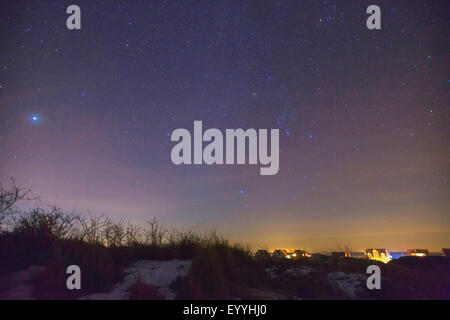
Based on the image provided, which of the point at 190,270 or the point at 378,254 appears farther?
the point at 378,254

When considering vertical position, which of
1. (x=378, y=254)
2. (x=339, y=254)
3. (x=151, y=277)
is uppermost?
(x=151, y=277)

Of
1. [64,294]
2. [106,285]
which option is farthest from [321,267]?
[64,294]

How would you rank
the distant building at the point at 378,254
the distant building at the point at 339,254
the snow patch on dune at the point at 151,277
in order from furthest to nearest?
the distant building at the point at 378,254 < the distant building at the point at 339,254 < the snow patch on dune at the point at 151,277

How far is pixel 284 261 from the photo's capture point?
987 cm

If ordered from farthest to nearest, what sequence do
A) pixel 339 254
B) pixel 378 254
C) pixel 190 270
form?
pixel 378 254
pixel 339 254
pixel 190 270

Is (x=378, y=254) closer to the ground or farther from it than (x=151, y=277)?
closer to the ground

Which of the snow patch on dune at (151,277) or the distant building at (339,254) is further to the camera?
the distant building at (339,254)

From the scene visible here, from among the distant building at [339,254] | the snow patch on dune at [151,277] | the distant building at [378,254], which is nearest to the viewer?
the snow patch on dune at [151,277]

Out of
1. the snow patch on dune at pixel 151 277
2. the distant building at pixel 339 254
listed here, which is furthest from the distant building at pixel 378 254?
the snow patch on dune at pixel 151 277

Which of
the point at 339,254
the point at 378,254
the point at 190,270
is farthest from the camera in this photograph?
the point at 378,254

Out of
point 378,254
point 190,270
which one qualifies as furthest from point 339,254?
point 378,254

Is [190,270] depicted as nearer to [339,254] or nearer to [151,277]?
[151,277]

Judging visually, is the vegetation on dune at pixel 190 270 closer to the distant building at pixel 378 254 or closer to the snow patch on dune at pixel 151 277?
the snow patch on dune at pixel 151 277
